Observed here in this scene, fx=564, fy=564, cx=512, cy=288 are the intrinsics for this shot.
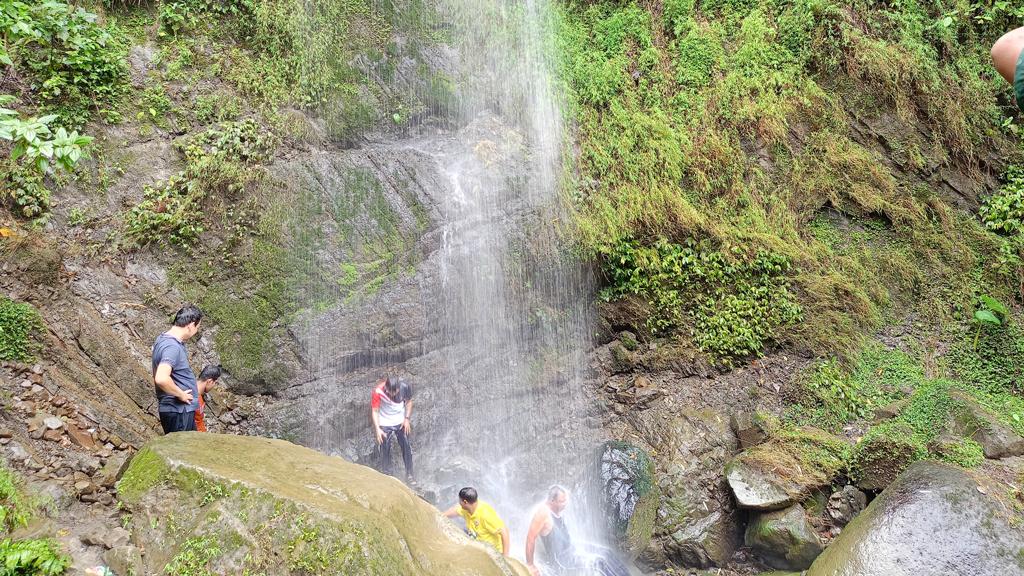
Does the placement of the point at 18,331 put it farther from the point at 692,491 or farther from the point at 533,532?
the point at 692,491

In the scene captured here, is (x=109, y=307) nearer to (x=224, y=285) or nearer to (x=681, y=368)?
(x=224, y=285)

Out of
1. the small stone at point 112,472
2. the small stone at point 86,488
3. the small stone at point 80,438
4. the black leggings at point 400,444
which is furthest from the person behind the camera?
the black leggings at point 400,444

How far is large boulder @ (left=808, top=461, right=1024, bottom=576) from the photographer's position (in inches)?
194

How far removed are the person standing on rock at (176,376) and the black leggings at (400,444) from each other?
241 cm

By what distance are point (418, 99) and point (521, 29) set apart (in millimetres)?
2645

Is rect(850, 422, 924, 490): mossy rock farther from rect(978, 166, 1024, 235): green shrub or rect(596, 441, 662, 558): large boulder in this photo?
rect(978, 166, 1024, 235): green shrub

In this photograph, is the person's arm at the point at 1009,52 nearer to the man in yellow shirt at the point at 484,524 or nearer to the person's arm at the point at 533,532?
the man in yellow shirt at the point at 484,524

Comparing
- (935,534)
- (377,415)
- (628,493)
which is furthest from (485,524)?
(935,534)

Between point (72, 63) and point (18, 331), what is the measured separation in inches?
162

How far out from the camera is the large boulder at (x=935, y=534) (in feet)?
16.2

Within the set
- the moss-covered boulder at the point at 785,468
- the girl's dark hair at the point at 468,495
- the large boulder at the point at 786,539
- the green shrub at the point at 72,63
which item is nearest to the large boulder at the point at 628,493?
the moss-covered boulder at the point at 785,468

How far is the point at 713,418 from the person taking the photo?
25.0 ft

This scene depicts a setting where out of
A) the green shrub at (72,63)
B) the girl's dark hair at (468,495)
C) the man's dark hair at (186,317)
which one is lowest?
the girl's dark hair at (468,495)

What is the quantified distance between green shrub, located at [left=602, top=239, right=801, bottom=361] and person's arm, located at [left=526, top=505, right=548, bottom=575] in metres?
3.41
